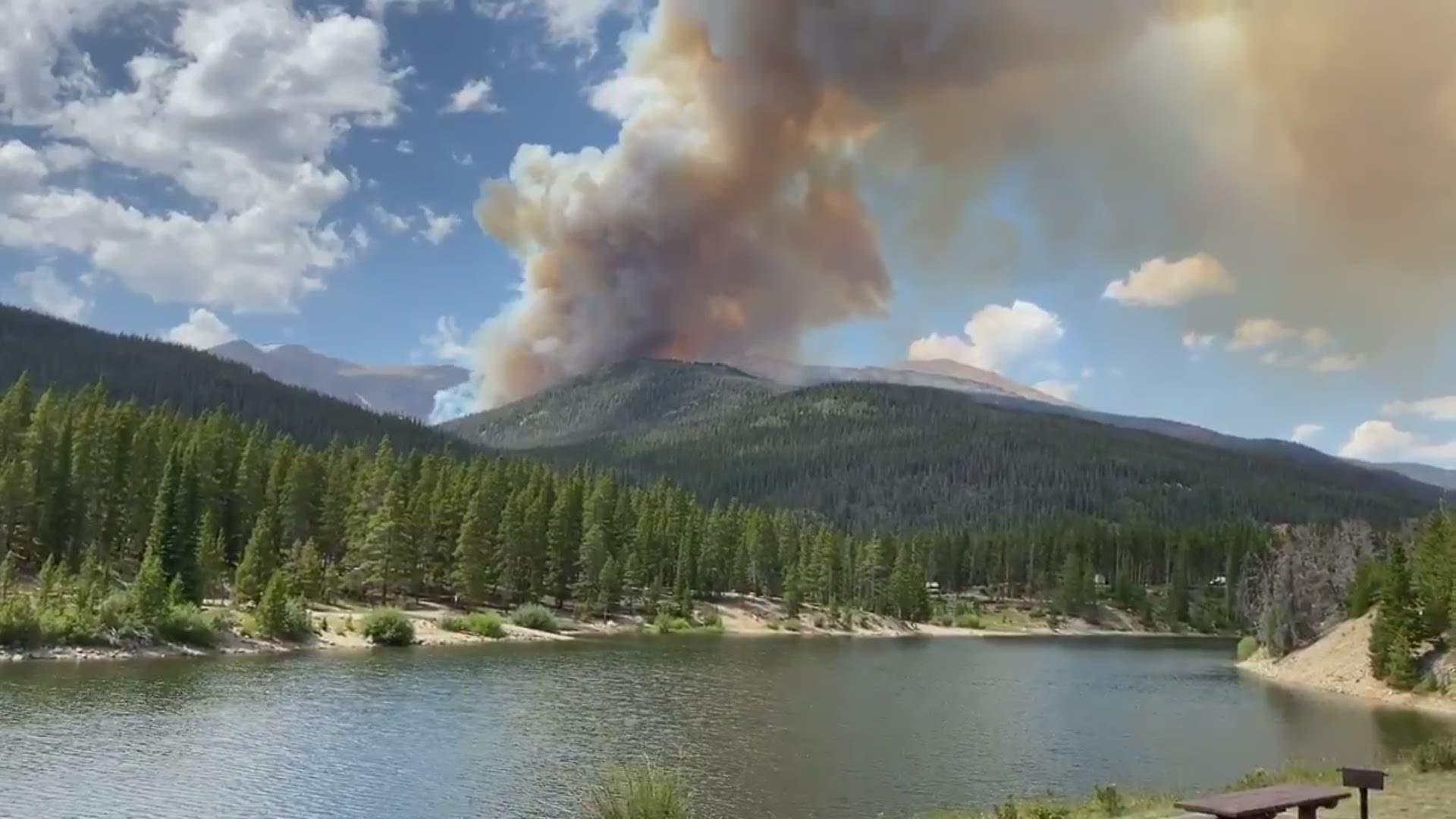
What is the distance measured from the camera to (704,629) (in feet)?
396

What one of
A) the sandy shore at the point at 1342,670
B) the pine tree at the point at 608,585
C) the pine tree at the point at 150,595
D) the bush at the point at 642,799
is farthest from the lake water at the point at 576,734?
the pine tree at the point at 608,585

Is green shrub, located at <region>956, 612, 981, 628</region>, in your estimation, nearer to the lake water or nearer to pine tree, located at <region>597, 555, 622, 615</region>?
pine tree, located at <region>597, 555, 622, 615</region>

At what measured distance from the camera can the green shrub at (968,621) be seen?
163875 mm

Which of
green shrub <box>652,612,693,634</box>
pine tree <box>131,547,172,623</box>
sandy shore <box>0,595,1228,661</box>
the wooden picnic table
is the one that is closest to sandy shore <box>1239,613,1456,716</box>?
sandy shore <box>0,595,1228,661</box>

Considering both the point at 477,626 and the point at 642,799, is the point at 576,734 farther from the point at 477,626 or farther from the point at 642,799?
the point at 477,626

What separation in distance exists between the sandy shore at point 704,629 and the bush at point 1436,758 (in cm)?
6189

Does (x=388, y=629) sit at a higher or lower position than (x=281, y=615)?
lower

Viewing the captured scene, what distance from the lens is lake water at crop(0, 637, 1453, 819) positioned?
109ft

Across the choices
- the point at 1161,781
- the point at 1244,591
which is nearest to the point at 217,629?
the point at 1161,781

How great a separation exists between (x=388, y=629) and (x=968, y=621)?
103257 millimetres

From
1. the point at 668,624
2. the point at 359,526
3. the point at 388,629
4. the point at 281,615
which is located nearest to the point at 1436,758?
the point at 281,615

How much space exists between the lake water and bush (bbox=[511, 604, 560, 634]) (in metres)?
21.8

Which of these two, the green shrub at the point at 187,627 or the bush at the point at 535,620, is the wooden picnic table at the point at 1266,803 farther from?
the bush at the point at 535,620

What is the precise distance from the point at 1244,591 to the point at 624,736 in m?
141
